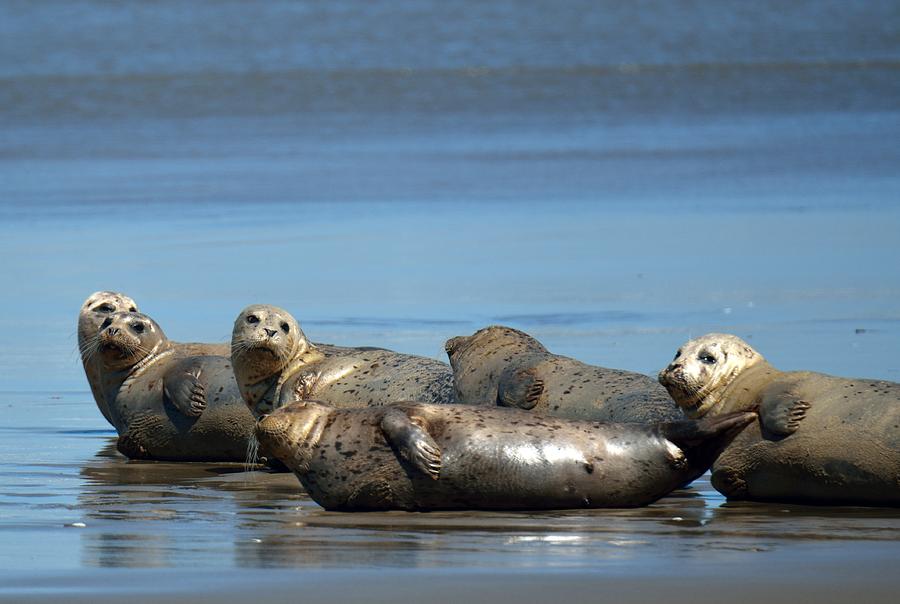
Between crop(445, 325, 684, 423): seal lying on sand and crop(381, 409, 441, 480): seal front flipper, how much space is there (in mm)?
1153

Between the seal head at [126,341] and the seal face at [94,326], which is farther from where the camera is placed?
the seal face at [94,326]

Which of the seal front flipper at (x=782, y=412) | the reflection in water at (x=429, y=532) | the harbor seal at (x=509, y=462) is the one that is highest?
the seal front flipper at (x=782, y=412)

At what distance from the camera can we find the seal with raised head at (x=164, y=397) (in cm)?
920

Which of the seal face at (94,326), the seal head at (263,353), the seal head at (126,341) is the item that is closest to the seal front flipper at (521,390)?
the seal head at (263,353)

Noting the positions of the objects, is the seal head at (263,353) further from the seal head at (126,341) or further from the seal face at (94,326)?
the seal face at (94,326)

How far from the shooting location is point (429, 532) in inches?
251

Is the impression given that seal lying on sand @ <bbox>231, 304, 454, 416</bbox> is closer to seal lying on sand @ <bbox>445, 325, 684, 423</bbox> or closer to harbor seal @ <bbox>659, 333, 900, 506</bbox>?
seal lying on sand @ <bbox>445, 325, 684, 423</bbox>

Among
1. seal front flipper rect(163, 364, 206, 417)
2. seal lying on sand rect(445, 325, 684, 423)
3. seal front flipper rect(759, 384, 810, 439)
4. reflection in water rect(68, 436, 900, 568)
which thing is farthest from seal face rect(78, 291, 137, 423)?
seal front flipper rect(759, 384, 810, 439)

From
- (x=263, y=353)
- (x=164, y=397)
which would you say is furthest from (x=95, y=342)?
(x=263, y=353)

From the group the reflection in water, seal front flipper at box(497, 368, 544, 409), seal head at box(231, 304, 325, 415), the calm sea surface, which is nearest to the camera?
the reflection in water

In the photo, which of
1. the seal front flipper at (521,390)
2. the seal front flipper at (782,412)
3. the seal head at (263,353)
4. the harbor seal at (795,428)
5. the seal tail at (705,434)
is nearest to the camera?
the seal tail at (705,434)

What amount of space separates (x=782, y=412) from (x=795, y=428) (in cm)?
8

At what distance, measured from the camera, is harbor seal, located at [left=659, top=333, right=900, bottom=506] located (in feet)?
22.6

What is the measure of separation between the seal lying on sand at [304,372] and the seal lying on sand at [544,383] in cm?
16
